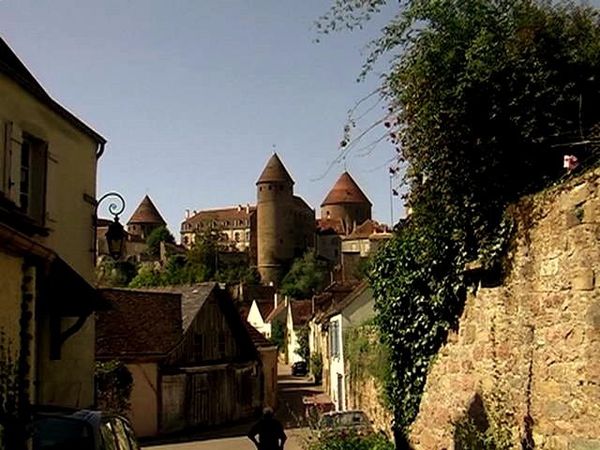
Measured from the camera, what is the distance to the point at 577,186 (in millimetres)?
7605

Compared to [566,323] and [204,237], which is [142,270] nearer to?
[204,237]

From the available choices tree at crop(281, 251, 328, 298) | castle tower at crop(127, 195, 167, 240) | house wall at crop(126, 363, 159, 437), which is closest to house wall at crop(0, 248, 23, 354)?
house wall at crop(126, 363, 159, 437)

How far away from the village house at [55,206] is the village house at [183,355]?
1427 centimetres

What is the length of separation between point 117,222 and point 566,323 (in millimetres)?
8896

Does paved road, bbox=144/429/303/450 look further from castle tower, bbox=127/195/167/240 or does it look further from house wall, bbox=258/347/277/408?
castle tower, bbox=127/195/167/240

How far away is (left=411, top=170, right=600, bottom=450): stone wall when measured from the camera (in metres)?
7.33

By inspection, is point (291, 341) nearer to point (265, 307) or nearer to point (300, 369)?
point (300, 369)

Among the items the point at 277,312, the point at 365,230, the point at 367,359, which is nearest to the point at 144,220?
the point at 365,230

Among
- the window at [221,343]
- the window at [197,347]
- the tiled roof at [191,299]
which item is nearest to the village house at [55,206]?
the window at [197,347]

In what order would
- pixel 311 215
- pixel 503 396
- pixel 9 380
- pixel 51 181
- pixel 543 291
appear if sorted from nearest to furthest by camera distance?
pixel 9 380, pixel 543 291, pixel 503 396, pixel 51 181, pixel 311 215

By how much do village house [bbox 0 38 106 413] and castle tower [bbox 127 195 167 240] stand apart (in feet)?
436

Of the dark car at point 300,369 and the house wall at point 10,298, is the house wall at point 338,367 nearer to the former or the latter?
the house wall at point 10,298

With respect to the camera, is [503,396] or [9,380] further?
[503,396]

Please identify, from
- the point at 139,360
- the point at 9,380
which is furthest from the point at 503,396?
the point at 139,360
